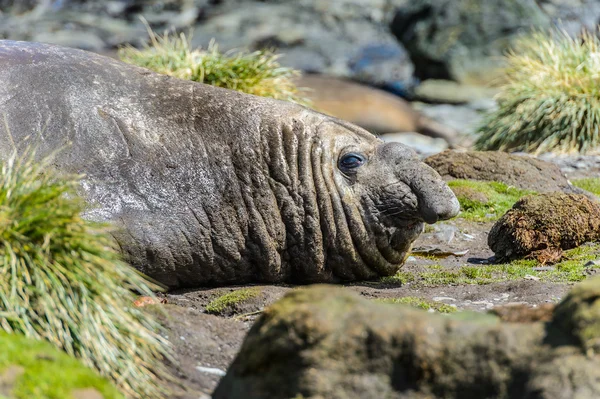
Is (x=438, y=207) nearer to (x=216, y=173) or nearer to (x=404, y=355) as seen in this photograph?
(x=216, y=173)

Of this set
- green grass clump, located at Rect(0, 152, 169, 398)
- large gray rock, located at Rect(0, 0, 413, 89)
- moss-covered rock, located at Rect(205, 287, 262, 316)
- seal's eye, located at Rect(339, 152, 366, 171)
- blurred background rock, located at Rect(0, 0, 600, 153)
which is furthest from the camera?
large gray rock, located at Rect(0, 0, 413, 89)

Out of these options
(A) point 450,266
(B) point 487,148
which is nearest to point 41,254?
(A) point 450,266

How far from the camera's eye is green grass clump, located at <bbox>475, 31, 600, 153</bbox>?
1525 cm

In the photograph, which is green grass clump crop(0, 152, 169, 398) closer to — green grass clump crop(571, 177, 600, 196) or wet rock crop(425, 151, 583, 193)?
wet rock crop(425, 151, 583, 193)

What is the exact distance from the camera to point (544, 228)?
8.91 m

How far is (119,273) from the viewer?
4.98m

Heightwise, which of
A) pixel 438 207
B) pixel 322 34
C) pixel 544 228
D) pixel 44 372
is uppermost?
pixel 322 34

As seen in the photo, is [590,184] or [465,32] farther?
[465,32]

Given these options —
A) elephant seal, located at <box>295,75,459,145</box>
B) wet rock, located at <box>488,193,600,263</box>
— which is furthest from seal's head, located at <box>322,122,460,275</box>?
elephant seal, located at <box>295,75,459,145</box>

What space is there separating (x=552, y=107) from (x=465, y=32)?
531 inches

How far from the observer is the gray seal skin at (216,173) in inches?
275

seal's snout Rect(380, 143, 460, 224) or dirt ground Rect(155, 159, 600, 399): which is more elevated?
seal's snout Rect(380, 143, 460, 224)

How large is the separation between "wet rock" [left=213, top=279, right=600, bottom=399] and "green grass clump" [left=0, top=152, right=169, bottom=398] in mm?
999

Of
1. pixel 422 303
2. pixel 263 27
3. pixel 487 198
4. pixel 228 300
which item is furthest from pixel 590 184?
pixel 263 27
